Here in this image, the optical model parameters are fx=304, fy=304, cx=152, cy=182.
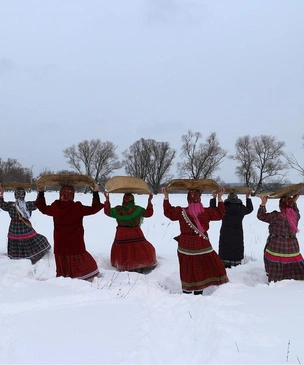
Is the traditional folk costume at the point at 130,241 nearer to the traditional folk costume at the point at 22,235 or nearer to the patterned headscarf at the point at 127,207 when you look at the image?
the patterned headscarf at the point at 127,207

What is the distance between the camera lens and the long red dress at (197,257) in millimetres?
5008

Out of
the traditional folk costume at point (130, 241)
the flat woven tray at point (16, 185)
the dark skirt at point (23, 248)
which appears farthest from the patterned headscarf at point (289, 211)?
the dark skirt at point (23, 248)

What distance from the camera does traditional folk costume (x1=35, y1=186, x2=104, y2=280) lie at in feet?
17.0

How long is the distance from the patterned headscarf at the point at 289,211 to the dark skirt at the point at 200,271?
141cm

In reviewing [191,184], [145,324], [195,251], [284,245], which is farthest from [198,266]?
[145,324]

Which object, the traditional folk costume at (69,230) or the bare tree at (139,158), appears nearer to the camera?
the traditional folk costume at (69,230)

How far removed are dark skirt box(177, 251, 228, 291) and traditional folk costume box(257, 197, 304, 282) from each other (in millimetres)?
958

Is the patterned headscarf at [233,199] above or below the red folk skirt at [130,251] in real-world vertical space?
above

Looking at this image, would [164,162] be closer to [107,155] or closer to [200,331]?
[107,155]

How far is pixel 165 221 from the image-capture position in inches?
542

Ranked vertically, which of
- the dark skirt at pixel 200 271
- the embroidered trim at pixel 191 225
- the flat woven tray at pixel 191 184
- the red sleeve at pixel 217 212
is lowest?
the dark skirt at pixel 200 271

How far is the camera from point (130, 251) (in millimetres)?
6285

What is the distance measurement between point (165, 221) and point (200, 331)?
10782 millimetres

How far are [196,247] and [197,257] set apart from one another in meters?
0.17
